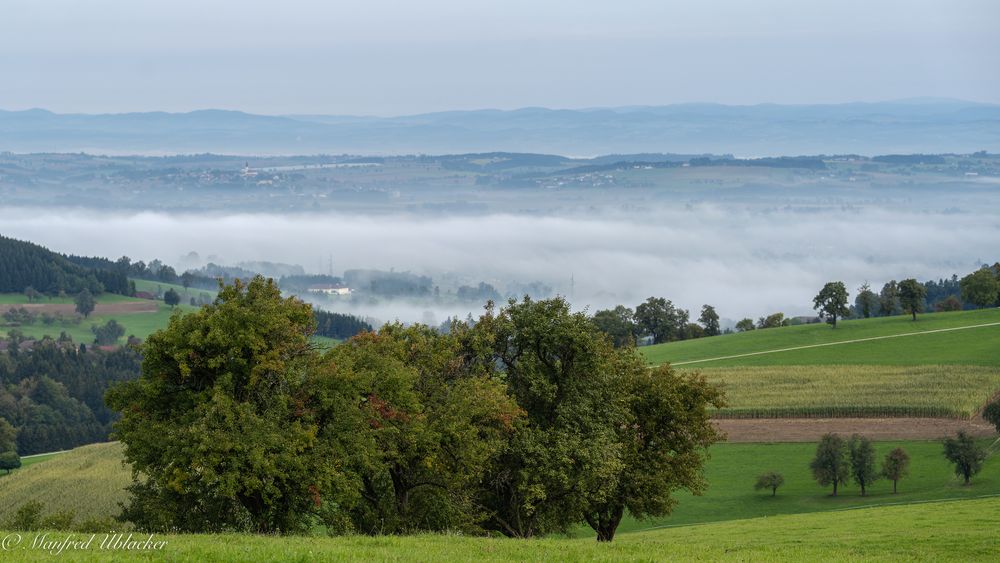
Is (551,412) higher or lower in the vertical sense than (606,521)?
higher

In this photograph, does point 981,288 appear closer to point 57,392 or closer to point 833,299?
point 833,299

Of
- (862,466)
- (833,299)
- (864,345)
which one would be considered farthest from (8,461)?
(833,299)

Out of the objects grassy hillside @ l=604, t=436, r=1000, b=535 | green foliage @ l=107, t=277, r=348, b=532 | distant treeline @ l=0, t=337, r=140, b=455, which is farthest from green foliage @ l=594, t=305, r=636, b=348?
green foliage @ l=107, t=277, r=348, b=532

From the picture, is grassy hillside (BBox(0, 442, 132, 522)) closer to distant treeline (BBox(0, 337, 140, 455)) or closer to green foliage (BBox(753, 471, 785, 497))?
distant treeline (BBox(0, 337, 140, 455))

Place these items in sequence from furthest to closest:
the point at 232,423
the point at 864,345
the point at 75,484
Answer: the point at 864,345 < the point at 75,484 < the point at 232,423

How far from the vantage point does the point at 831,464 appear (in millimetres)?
66375

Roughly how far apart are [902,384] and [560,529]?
65.9 meters

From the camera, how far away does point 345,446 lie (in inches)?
1373

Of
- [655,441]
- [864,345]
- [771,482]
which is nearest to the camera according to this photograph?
[655,441]

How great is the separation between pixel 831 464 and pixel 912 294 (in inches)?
3000

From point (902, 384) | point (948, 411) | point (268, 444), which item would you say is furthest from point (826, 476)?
point (268, 444)

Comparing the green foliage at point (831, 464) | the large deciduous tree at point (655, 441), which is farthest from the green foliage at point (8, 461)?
the large deciduous tree at point (655, 441)

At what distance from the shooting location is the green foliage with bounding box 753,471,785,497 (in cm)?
6856

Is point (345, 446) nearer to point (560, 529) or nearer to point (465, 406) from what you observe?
point (465, 406)
